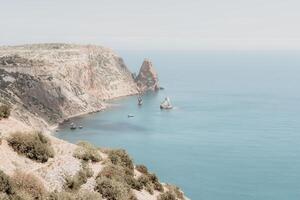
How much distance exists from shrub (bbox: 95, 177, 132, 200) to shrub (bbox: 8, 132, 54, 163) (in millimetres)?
3329

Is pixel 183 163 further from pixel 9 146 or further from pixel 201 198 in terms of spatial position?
pixel 9 146

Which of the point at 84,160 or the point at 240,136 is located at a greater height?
the point at 84,160

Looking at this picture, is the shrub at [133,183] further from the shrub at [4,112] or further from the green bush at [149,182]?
the shrub at [4,112]

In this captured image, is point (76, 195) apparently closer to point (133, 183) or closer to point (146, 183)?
point (133, 183)

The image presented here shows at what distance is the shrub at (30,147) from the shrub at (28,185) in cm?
366

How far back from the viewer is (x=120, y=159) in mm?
33375

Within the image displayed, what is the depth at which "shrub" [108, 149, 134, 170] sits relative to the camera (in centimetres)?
3278

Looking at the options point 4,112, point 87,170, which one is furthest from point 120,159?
point 4,112

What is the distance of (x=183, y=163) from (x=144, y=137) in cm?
3724

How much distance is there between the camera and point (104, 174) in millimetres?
28438

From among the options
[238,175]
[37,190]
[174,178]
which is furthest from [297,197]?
[37,190]

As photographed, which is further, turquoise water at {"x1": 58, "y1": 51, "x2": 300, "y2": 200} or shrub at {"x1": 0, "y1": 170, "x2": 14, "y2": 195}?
turquoise water at {"x1": 58, "y1": 51, "x2": 300, "y2": 200}

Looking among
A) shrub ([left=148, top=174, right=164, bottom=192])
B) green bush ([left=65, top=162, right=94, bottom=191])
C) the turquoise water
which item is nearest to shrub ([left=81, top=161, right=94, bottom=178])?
green bush ([left=65, top=162, right=94, bottom=191])

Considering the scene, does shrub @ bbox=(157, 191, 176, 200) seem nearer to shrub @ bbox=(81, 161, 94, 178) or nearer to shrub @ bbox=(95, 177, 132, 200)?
shrub @ bbox=(95, 177, 132, 200)
